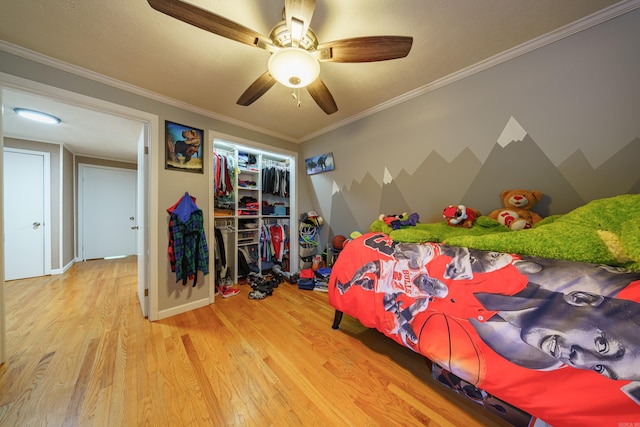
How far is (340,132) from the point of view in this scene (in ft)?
8.61

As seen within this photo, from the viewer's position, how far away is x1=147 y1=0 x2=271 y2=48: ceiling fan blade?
84cm

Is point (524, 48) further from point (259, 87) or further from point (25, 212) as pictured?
point (25, 212)

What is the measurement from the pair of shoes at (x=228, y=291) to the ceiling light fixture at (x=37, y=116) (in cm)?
293

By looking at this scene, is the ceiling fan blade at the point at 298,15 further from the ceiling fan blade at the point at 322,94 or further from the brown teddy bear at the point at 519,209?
the brown teddy bear at the point at 519,209

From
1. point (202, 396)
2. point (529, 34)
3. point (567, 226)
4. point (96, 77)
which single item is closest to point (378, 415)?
point (202, 396)

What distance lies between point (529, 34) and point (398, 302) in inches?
79.5

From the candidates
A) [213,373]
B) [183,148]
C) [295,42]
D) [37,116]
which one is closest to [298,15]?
[295,42]

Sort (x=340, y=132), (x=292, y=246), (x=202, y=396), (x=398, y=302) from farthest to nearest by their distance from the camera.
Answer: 1. (x=292, y=246)
2. (x=340, y=132)
3. (x=398, y=302)
4. (x=202, y=396)

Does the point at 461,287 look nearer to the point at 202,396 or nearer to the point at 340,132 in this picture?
the point at 202,396

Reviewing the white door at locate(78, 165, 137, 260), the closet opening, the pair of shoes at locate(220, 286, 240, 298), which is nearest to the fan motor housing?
the closet opening

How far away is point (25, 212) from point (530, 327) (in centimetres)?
586

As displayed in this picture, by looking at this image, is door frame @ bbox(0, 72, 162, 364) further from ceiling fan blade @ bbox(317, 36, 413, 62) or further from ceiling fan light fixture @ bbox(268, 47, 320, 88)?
ceiling fan blade @ bbox(317, 36, 413, 62)

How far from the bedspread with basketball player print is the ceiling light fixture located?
13.9 feet

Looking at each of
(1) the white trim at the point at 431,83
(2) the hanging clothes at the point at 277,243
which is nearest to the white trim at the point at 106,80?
(1) the white trim at the point at 431,83
